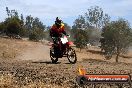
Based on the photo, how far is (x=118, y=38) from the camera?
92438 mm

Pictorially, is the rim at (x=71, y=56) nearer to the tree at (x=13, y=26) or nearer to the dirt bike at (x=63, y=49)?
the dirt bike at (x=63, y=49)

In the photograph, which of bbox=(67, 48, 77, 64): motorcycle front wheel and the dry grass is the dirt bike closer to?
bbox=(67, 48, 77, 64): motorcycle front wheel

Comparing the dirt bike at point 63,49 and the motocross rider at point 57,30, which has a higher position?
the motocross rider at point 57,30

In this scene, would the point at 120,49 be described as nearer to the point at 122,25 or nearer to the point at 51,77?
the point at 122,25

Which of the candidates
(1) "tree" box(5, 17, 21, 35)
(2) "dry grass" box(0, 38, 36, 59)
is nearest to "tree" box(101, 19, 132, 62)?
(1) "tree" box(5, 17, 21, 35)

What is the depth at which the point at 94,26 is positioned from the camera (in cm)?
18025

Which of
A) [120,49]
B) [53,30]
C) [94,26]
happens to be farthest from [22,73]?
[94,26]

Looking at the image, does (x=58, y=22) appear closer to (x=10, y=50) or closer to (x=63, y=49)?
(x=63, y=49)

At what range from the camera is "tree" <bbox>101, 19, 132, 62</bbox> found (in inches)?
3592

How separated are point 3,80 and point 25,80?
47.8 inches

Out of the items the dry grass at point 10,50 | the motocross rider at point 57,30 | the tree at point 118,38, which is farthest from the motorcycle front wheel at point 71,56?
the tree at point 118,38

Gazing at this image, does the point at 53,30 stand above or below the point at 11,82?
above

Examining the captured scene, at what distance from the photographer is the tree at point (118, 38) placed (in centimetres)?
9124

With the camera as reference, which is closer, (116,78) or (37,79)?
(116,78)
